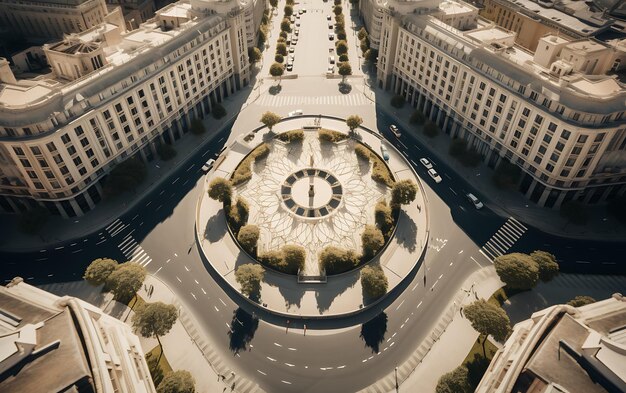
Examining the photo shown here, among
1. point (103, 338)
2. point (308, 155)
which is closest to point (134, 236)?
point (103, 338)

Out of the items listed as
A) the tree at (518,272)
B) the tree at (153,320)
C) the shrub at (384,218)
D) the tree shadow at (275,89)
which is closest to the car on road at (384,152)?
the shrub at (384,218)

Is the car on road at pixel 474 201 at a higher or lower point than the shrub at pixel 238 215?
lower

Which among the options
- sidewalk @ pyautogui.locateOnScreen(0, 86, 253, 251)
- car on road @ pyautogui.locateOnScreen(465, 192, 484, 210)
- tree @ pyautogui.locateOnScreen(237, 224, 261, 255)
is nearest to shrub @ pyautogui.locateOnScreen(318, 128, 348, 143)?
sidewalk @ pyautogui.locateOnScreen(0, 86, 253, 251)

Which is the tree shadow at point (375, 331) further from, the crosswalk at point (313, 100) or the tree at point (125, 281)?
the crosswalk at point (313, 100)

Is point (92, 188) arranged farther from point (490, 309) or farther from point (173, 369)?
point (490, 309)

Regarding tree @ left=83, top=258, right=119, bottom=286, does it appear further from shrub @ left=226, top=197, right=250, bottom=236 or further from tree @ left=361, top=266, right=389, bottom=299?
tree @ left=361, top=266, right=389, bottom=299

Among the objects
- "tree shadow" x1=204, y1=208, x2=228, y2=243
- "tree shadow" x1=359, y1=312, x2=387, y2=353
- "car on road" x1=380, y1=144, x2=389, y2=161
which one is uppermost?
"car on road" x1=380, y1=144, x2=389, y2=161
